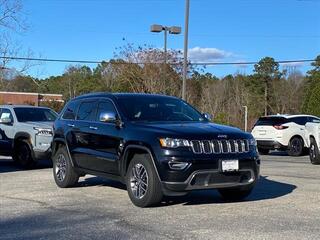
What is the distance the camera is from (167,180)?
8234 mm

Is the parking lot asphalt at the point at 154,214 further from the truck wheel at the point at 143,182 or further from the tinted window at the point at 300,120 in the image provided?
the tinted window at the point at 300,120

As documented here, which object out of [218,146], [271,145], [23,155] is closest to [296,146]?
[271,145]

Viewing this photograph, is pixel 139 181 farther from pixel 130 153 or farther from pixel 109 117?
pixel 109 117

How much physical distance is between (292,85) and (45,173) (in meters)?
63.1

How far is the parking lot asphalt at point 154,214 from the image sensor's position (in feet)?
22.8

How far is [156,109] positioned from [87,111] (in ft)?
5.23

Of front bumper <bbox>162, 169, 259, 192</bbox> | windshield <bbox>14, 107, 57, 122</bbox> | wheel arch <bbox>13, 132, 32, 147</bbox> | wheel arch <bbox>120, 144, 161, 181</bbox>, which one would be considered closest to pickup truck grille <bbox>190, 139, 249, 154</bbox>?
front bumper <bbox>162, 169, 259, 192</bbox>

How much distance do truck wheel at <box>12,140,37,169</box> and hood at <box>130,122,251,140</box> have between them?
6.79m

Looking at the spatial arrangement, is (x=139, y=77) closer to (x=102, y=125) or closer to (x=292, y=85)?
(x=102, y=125)

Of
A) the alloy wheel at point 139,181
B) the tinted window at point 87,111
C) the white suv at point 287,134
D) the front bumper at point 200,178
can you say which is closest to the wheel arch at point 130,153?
the alloy wheel at point 139,181

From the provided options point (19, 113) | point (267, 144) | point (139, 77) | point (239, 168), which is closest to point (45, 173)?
point (19, 113)

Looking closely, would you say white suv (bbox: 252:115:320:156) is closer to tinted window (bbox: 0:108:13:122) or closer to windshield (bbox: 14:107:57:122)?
windshield (bbox: 14:107:57:122)

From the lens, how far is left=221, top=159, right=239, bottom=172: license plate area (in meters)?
8.36

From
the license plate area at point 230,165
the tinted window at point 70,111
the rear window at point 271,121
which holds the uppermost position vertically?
the tinted window at point 70,111
